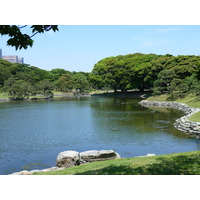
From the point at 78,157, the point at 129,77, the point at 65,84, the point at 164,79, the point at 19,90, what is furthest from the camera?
the point at 65,84

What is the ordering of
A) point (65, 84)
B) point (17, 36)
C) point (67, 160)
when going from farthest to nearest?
point (65, 84) < point (67, 160) < point (17, 36)

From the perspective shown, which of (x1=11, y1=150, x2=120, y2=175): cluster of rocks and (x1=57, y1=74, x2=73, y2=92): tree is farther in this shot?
(x1=57, y1=74, x2=73, y2=92): tree

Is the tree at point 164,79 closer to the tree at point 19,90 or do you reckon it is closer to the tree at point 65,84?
the tree at point 19,90

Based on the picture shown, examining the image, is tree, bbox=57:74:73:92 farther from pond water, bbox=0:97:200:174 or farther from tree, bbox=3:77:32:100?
pond water, bbox=0:97:200:174

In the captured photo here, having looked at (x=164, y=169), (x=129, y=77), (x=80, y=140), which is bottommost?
(x=80, y=140)

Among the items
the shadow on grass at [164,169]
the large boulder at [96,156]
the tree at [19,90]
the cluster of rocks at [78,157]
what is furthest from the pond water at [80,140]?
the tree at [19,90]

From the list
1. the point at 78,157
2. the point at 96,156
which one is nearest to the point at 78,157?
the point at 78,157

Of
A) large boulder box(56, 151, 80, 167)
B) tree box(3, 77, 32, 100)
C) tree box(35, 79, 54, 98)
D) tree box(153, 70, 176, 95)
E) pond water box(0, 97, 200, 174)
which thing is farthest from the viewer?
tree box(35, 79, 54, 98)

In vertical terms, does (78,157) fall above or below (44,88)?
below

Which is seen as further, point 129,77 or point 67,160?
point 129,77

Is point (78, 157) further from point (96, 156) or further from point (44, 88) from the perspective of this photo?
point (44, 88)

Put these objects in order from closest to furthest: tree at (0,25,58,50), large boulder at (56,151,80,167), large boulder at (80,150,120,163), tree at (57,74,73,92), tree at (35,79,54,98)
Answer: tree at (0,25,58,50) < large boulder at (56,151,80,167) < large boulder at (80,150,120,163) < tree at (35,79,54,98) < tree at (57,74,73,92)

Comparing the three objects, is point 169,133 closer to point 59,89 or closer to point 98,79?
point 98,79

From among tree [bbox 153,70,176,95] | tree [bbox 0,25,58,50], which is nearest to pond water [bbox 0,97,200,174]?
tree [bbox 0,25,58,50]
